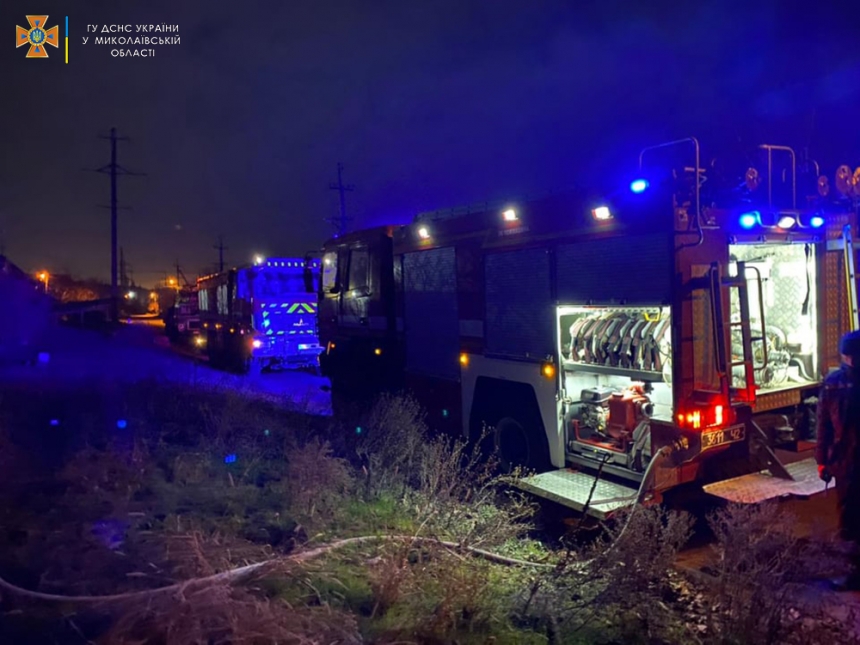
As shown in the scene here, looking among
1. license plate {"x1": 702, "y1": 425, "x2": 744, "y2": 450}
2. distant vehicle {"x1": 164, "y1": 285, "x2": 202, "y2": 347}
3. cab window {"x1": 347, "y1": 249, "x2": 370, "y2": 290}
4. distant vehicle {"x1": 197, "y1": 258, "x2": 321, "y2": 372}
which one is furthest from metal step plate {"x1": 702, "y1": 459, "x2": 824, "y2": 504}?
distant vehicle {"x1": 164, "y1": 285, "x2": 202, "y2": 347}

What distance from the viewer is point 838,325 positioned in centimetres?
600

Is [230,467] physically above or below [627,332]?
below

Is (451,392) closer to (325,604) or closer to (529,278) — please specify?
(529,278)

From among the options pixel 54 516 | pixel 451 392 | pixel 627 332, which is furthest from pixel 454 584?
pixel 451 392

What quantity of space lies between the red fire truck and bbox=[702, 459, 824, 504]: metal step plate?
2 centimetres

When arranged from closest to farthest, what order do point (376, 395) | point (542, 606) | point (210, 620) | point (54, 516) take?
1. point (210, 620)
2. point (542, 606)
3. point (54, 516)
4. point (376, 395)

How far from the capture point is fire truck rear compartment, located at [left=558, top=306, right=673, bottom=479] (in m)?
5.48

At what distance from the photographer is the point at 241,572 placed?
3.82 metres

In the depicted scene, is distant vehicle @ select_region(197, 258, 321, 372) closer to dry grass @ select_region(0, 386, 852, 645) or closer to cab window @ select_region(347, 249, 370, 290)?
cab window @ select_region(347, 249, 370, 290)

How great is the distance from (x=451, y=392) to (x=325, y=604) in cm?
420

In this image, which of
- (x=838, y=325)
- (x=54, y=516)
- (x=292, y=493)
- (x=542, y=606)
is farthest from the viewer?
(x=838, y=325)

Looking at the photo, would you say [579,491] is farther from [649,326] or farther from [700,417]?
[649,326]

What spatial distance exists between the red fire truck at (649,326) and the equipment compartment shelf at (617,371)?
0.05 feet

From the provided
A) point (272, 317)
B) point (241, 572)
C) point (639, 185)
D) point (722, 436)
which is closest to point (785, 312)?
point (722, 436)
